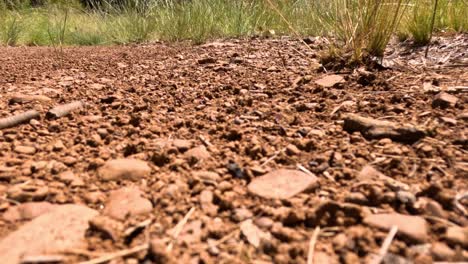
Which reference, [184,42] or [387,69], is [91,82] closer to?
[387,69]

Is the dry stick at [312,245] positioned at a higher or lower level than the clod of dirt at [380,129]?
lower

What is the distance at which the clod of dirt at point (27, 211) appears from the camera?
924 mm

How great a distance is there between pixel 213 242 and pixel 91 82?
5.31ft

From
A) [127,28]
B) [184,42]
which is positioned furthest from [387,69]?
[127,28]

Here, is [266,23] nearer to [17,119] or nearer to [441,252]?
[17,119]

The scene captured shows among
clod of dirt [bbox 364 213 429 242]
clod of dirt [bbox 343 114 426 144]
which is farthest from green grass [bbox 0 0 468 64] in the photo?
clod of dirt [bbox 364 213 429 242]

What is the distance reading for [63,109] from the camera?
162cm

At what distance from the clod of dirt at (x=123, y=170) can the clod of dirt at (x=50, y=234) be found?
15 cm

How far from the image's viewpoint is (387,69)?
2.07 metres

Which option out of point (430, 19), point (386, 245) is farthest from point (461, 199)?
point (430, 19)

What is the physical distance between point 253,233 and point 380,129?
0.63 m

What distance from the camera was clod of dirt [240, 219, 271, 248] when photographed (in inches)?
32.8

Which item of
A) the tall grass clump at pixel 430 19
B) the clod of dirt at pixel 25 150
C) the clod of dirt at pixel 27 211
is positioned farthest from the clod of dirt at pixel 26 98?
the tall grass clump at pixel 430 19

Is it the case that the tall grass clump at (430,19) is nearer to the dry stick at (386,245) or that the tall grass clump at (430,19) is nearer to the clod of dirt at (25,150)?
the dry stick at (386,245)
